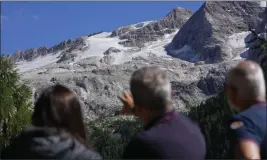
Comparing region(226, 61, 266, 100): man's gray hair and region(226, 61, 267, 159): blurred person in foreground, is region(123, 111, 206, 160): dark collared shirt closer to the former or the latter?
→ region(226, 61, 267, 159): blurred person in foreground

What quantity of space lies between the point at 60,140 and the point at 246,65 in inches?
68.3

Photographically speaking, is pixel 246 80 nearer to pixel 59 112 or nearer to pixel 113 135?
pixel 59 112

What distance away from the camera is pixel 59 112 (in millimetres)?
4543

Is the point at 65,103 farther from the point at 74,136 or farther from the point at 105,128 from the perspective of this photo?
the point at 105,128

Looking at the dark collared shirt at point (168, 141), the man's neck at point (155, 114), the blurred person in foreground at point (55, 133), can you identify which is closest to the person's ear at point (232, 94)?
the dark collared shirt at point (168, 141)

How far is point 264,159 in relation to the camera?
4.73m

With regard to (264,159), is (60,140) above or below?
above

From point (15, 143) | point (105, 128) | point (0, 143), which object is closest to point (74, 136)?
point (15, 143)

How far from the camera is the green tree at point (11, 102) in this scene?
73.8 ft

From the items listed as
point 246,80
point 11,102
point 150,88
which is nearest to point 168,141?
point 150,88

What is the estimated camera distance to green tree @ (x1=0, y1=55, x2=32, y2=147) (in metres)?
22.5

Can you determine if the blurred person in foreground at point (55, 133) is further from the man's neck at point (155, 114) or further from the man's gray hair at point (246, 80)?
the man's gray hair at point (246, 80)

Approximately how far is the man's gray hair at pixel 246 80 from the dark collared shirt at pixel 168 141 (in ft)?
1.70

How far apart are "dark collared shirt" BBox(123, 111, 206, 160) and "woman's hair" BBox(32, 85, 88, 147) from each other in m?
0.52
